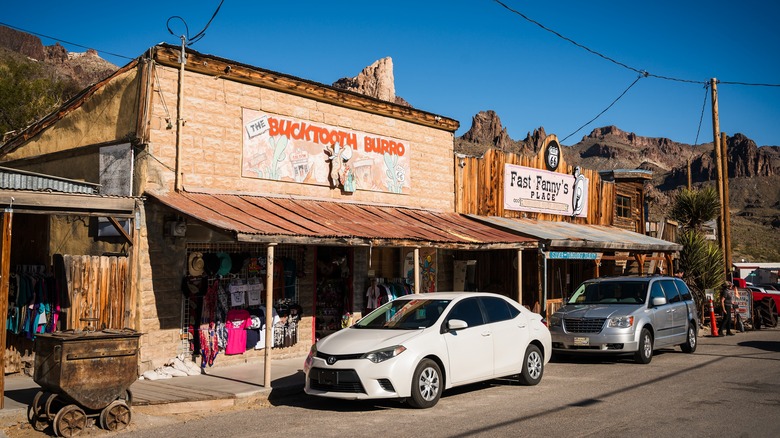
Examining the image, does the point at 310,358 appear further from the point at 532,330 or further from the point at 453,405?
the point at 532,330

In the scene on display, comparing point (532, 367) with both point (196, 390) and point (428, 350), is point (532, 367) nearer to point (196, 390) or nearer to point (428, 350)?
point (428, 350)

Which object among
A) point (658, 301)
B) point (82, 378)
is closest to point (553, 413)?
point (82, 378)

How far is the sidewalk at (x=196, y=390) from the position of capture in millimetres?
9625

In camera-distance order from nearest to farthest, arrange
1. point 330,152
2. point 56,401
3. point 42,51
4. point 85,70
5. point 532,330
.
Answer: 1. point 56,401
2. point 532,330
3. point 330,152
4. point 85,70
5. point 42,51

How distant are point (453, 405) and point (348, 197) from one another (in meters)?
7.28

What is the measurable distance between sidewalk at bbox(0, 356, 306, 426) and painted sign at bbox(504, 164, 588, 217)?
10886 mm

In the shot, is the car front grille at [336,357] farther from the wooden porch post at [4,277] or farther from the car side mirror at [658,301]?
the car side mirror at [658,301]

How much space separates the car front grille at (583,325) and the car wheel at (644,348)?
837 mm

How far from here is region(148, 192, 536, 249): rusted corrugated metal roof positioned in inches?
456

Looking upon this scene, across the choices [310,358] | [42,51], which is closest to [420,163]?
[310,358]

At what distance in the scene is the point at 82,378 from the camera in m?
8.29

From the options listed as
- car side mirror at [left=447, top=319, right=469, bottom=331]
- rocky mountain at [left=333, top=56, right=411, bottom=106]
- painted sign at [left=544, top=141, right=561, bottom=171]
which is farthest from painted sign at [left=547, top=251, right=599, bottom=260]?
rocky mountain at [left=333, top=56, right=411, bottom=106]

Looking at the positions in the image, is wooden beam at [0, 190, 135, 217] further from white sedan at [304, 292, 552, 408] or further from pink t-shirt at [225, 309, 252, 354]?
white sedan at [304, 292, 552, 408]

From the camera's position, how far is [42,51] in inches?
3900
